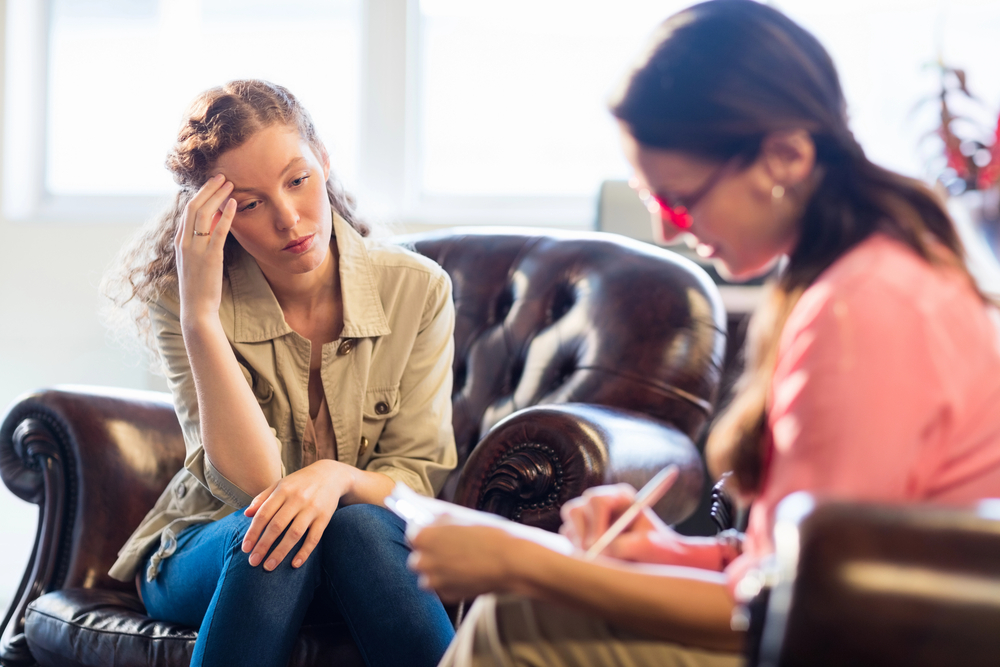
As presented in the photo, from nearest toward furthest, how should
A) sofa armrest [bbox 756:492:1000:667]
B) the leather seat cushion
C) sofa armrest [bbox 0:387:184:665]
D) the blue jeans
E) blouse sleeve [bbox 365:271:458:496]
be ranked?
1. sofa armrest [bbox 756:492:1000:667]
2. the blue jeans
3. the leather seat cushion
4. blouse sleeve [bbox 365:271:458:496]
5. sofa armrest [bbox 0:387:184:665]

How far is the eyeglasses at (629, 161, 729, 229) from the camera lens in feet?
2.55

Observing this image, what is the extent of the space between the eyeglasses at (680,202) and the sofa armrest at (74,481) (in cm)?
123

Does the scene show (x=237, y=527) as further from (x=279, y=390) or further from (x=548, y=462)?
(x=548, y=462)

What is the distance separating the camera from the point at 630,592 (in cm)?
72

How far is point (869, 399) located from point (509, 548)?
0.96 feet

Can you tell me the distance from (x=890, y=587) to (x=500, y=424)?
88 cm

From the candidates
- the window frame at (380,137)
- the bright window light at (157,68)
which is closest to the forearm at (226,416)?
the window frame at (380,137)

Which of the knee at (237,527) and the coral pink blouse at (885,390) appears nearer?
the coral pink blouse at (885,390)

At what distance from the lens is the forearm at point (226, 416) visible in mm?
1375

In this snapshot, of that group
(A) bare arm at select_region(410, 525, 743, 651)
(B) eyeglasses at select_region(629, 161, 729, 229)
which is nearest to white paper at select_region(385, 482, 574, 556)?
(A) bare arm at select_region(410, 525, 743, 651)

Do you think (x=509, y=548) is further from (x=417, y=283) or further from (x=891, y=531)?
(x=417, y=283)

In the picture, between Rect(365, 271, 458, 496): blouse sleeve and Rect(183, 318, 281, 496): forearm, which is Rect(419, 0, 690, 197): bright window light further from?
Rect(183, 318, 281, 496): forearm

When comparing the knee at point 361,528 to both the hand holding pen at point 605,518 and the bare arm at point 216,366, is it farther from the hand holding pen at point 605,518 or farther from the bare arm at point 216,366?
the hand holding pen at point 605,518

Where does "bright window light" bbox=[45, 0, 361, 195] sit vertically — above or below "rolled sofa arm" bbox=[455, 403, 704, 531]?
above
